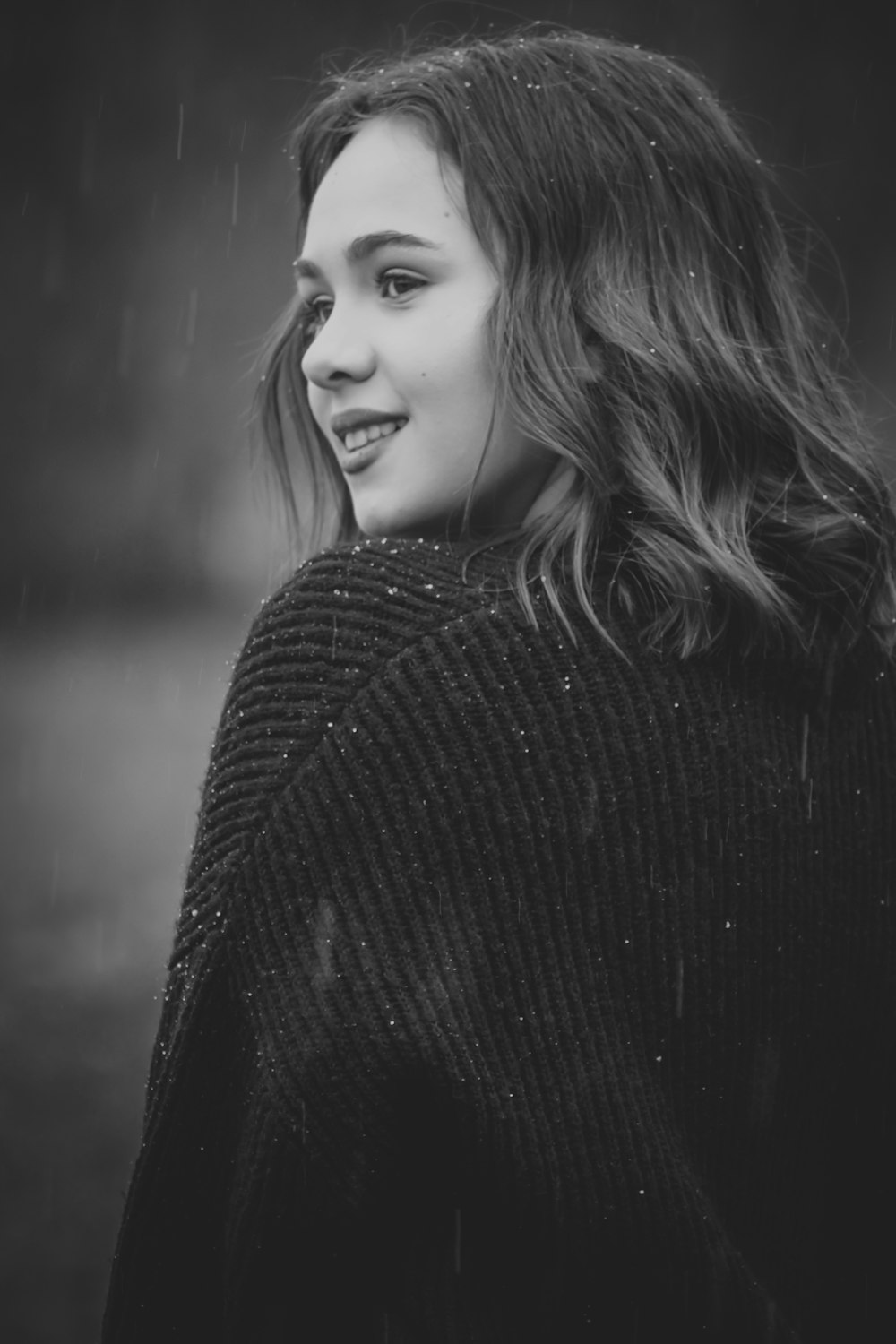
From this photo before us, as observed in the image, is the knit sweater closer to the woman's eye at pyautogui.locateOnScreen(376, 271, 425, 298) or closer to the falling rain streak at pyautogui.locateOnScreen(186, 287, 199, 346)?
the woman's eye at pyautogui.locateOnScreen(376, 271, 425, 298)

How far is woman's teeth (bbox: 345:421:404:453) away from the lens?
133 centimetres

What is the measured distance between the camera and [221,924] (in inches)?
42.0

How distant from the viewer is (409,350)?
1.29 meters

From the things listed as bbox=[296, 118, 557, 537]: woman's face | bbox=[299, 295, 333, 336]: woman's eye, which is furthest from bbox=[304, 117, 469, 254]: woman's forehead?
bbox=[299, 295, 333, 336]: woman's eye

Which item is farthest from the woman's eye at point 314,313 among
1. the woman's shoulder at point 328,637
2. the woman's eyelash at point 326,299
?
the woman's shoulder at point 328,637

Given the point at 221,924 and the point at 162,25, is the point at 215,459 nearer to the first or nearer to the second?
the point at 162,25

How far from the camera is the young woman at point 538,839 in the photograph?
1017 millimetres

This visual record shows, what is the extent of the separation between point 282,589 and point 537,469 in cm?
32

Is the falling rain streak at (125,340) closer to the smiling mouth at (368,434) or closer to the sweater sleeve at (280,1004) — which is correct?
the smiling mouth at (368,434)

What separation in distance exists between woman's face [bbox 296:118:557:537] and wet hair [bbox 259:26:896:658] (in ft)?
0.10

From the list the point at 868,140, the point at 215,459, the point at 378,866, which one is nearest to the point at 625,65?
the point at 378,866

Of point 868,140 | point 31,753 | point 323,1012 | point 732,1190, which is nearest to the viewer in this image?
point 323,1012

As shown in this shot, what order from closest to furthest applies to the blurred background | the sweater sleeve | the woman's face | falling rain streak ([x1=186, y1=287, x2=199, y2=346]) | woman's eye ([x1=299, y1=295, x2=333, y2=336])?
the sweater sleeve
the woman's face
woman's eye ([x1=299, y1=295, x2=333, y2=336])
the blurred background
falling rain streak ([x1=186, y1=287, x2=199, y2=346])

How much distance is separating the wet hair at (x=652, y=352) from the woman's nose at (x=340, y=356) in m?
0.14
